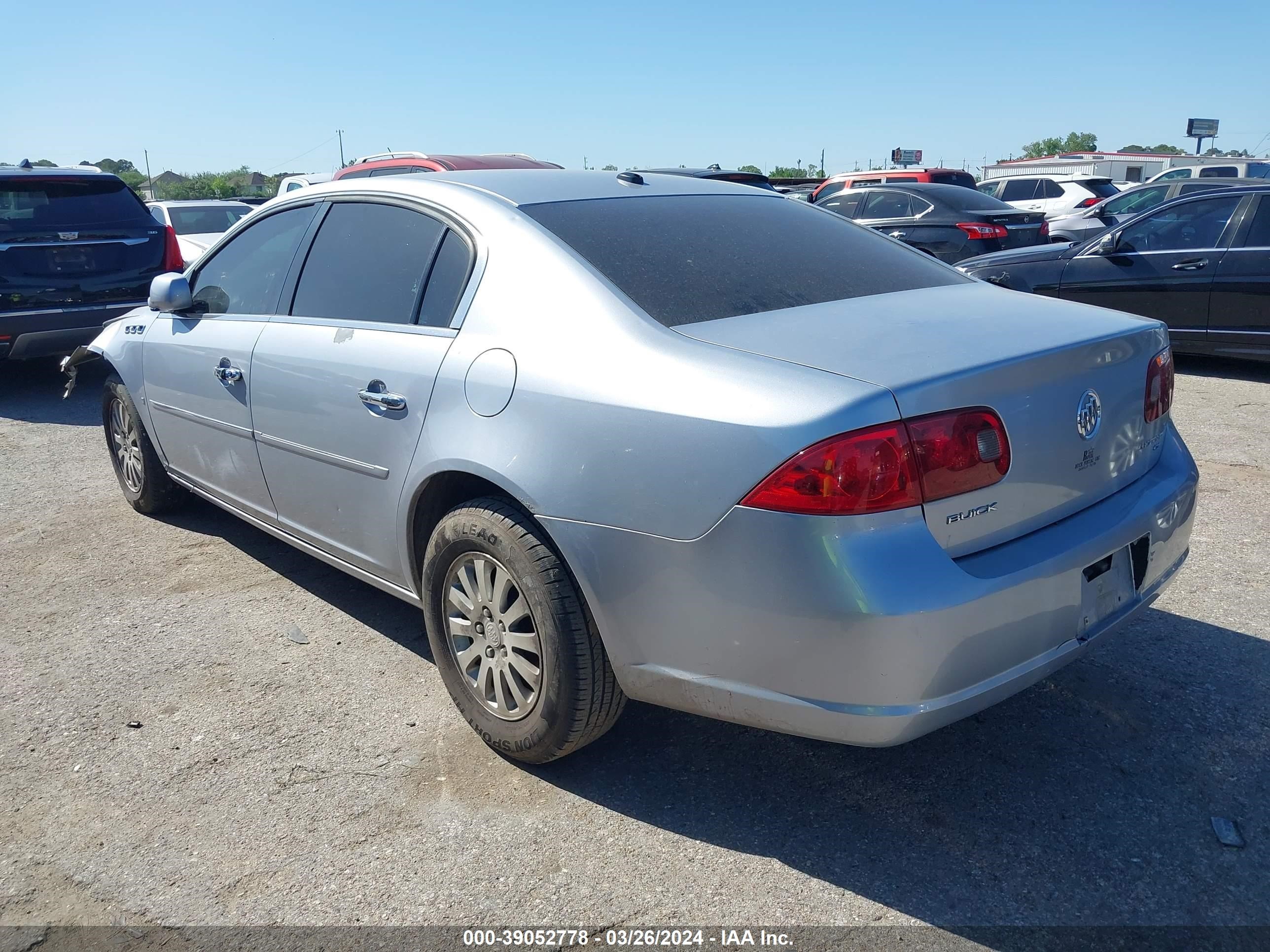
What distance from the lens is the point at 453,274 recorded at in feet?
10.5

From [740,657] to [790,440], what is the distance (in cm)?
52

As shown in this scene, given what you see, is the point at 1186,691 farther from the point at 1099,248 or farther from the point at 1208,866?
the point at 1099,248

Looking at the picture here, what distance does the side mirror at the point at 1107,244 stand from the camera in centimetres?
853

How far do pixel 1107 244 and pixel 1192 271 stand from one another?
29.7 inches

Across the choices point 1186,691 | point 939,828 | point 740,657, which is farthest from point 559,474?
point 1186,691

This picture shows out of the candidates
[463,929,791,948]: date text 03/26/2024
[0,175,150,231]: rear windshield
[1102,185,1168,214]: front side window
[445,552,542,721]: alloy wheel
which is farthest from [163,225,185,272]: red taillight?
[1102,185,1168,214]: front side window

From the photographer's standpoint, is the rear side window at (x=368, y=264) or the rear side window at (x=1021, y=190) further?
the rear side window at (x=1021, y=190)

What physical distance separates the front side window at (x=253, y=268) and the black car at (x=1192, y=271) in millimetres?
5166

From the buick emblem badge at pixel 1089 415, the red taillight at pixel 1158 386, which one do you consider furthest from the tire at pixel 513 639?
the red taillight at pixel 1158 386

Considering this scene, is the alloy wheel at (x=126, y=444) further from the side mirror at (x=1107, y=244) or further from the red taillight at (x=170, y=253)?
the side mirror at (x=1107, y=244)

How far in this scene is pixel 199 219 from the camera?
13.7m

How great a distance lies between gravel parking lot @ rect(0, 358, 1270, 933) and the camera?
96.5 inches

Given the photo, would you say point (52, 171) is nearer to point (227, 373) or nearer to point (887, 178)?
point (227, 373)

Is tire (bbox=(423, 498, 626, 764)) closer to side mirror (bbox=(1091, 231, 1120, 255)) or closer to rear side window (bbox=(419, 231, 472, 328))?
rear side window (bbox=(419, 231, 472, 328))
